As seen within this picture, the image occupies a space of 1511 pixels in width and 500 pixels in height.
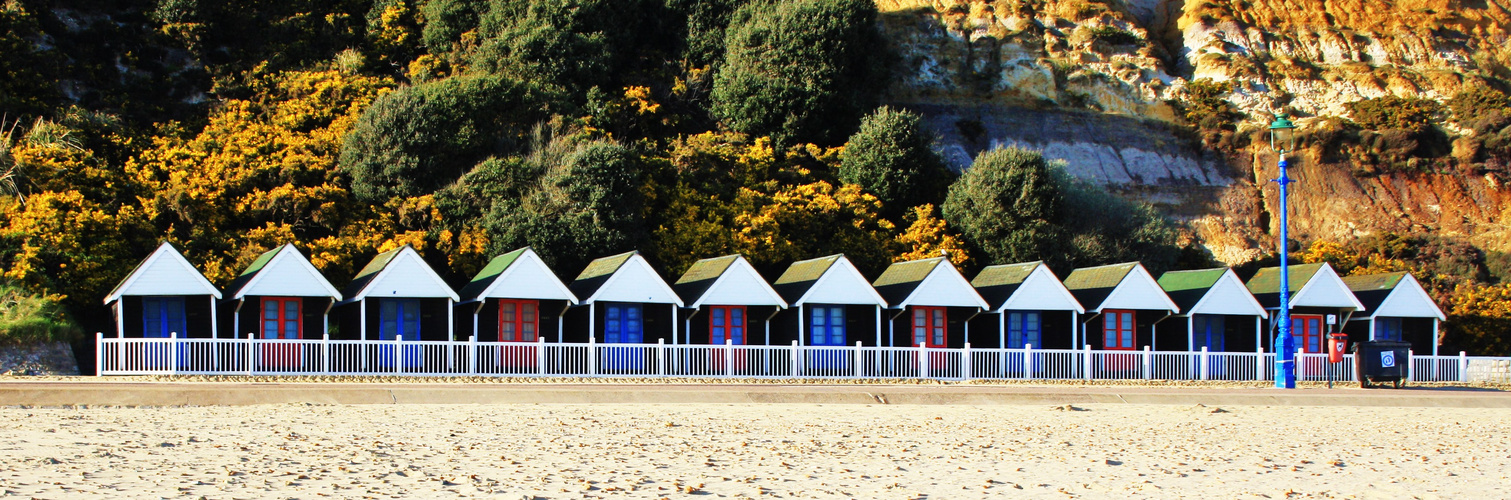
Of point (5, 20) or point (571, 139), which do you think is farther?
point (5, 20)

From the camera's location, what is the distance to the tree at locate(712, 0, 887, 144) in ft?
161

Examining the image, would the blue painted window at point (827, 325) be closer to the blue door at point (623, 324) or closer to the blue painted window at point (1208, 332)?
the blue door at point (623, 324)

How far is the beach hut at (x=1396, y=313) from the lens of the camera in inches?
1379

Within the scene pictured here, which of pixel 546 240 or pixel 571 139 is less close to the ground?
pixel 571 139

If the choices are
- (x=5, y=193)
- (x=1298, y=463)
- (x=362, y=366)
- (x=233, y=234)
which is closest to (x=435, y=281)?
(x=362, y=366)

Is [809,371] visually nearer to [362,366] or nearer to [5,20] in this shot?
[362,366]

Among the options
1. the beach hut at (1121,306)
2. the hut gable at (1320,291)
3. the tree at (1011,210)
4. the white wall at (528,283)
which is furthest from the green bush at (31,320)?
the hut gable at (1320,291)

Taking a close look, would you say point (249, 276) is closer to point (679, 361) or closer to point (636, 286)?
point (636, 286)

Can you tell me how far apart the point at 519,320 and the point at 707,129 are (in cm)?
Answer: 2173

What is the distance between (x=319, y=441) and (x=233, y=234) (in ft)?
83.6

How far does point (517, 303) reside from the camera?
30953 millimetres

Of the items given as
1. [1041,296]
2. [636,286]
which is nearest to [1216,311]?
[1041,296]

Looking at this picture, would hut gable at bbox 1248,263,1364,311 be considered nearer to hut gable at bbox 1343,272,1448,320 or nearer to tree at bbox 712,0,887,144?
hut gable at bbox 1343,272,1448,320

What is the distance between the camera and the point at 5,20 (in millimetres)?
45812
